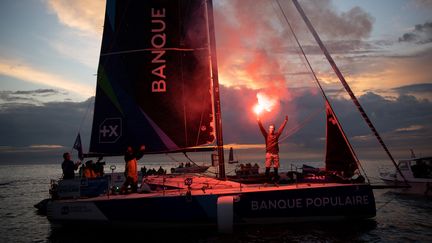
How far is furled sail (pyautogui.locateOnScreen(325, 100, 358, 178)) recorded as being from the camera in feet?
40.3

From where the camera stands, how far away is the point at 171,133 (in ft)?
48.0

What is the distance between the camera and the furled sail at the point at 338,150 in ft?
40.3

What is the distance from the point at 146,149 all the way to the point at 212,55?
4936mm

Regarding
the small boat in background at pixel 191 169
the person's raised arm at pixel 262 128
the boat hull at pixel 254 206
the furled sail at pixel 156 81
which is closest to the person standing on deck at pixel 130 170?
the boat hull at pixel 254 206

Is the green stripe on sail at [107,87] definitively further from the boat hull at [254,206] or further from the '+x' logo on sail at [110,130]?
the boat hull at [254,206]

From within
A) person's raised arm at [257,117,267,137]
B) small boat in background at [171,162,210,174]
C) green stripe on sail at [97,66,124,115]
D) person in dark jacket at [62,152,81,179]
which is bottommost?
small boat in background at [171,162,210,174]

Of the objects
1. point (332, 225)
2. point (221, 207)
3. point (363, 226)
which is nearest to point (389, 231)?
point (363, 226)

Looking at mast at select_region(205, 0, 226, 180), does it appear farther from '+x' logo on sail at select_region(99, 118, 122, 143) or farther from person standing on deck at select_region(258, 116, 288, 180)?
'+x' logo on sail at select_region(99, 118, 122, 143)

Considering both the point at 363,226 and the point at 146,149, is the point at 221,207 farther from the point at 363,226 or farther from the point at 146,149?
the point at 363,226

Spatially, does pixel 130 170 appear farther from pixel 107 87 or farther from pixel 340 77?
pixel 340 77

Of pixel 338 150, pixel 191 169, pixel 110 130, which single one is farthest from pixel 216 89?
pixel 191 169

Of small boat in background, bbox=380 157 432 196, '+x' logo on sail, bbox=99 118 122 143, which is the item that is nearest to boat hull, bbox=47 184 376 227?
'+x' logo on sail, bbox=99 118 122 143

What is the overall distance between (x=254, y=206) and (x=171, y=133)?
195 inches

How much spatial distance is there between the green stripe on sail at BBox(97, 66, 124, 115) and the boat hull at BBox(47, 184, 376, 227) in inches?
187
